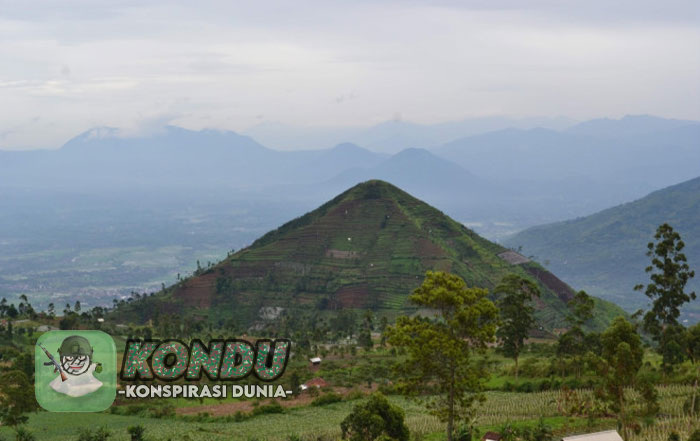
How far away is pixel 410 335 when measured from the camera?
36625 millimetres

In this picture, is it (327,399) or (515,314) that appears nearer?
(515,314)

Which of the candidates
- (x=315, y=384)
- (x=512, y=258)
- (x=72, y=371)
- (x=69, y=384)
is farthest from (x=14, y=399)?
(x=512, y=258)

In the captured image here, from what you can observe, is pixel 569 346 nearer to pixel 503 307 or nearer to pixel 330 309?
pixel 503 307

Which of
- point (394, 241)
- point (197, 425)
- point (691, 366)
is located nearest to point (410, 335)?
point (197, 425)

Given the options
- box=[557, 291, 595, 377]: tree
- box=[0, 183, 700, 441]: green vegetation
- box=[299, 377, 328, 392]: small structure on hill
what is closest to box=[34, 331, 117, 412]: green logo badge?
box=[0, 183, 700, 441]: green vegetation

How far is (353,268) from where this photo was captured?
530 feet

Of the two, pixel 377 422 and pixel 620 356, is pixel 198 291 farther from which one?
pixel 620 356

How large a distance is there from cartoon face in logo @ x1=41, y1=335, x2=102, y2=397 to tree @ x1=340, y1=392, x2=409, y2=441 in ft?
69.8

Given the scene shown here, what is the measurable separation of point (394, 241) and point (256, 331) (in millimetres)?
49481

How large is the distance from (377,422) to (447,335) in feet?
27.7

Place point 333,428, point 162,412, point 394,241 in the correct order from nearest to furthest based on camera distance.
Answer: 1. point 333,428
2. point 162,412
3. point 394,241

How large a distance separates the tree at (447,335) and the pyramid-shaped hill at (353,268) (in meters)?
105

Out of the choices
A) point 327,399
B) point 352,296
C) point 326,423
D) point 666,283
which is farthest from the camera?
point 352,296

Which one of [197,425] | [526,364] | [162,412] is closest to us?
[197,425]
